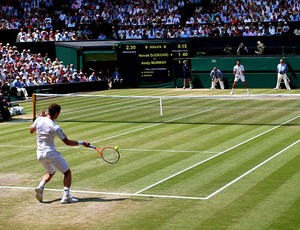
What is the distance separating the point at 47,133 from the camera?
46.8ft

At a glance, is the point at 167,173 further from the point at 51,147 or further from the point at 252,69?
the point at 252,69

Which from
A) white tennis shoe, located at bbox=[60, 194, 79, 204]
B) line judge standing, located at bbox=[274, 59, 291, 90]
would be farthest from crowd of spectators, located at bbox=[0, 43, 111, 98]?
white tennis shoe, located at bbox=[60, 194, 79, 204]

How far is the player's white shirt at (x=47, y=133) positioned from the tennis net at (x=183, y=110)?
13.7m

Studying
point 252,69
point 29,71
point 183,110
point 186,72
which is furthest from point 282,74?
point 29,71

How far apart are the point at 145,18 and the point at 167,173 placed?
38838 millimetres

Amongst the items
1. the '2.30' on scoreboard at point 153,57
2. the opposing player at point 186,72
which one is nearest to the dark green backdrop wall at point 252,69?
the opposing player at point 186,72

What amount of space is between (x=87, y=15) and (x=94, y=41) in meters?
4.06

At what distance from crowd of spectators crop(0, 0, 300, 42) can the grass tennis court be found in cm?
2093

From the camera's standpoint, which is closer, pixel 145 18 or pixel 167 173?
pixel 167 173

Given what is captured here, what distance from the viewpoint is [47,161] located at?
14.3 metres

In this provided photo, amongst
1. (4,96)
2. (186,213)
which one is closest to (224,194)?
(186,213)

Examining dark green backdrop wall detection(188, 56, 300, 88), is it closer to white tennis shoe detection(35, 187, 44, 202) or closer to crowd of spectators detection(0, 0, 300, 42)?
crowd of spectators detection(0, 0, 300, 42)

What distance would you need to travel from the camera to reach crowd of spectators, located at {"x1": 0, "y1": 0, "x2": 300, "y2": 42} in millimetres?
51375

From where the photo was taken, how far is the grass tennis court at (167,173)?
42.7 ft
